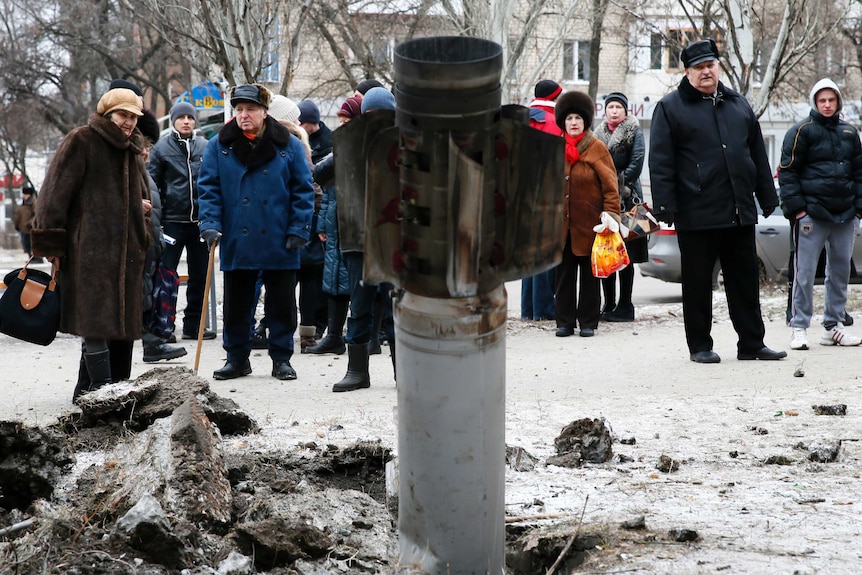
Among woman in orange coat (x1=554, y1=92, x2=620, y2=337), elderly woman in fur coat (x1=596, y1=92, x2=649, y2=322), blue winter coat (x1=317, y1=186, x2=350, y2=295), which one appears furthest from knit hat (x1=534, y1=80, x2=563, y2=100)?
blue winter coat (x1=317, y1=186, x2=350, y2=295)

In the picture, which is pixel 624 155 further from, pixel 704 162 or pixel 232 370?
pixel 232 370

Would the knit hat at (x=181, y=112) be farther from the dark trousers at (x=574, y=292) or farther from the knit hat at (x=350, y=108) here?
the dark trousers at (x=574, y=292)

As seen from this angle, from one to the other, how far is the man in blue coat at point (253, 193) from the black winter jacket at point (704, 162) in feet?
8.18

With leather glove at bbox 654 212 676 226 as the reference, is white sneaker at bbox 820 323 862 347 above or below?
below

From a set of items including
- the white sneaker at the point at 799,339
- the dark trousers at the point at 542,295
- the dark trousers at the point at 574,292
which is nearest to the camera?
the white sneaker at the point at 799,339

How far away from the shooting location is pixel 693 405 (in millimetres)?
6246

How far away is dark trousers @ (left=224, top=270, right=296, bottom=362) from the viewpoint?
7.98m

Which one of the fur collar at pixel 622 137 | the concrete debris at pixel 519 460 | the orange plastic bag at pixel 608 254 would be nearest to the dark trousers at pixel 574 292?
the orange plastic bag at pixel 608 254

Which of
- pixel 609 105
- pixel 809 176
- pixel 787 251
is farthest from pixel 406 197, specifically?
pixel 787 251

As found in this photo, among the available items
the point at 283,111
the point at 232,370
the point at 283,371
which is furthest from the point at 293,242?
the point at 283,111

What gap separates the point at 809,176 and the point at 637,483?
5.30 meters

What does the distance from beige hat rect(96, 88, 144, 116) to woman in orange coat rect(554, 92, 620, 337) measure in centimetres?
420

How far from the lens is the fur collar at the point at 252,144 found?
25.4 ft

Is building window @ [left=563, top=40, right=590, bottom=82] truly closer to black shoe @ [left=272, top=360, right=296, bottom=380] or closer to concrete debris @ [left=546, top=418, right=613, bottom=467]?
black shoe @ [left=272, top=360, right=296, bottom=380]
